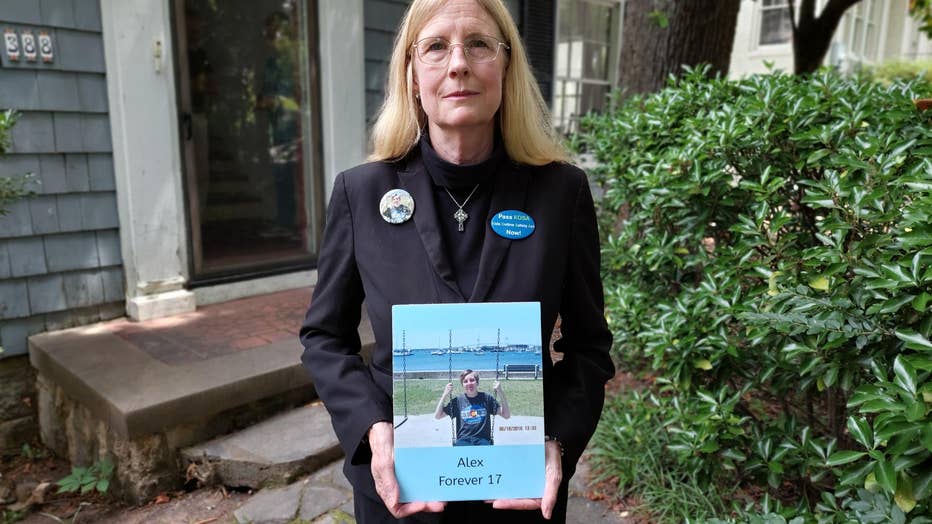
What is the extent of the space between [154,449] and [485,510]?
2244mm

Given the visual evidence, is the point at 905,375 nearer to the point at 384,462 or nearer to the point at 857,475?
the point at 857,475

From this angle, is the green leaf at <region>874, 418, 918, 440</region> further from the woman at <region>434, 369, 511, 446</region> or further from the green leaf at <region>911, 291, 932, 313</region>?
the woman at <region>434, 369, 511, 446</region>

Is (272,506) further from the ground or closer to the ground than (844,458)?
closer to the ground

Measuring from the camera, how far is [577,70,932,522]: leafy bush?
1.44 metres

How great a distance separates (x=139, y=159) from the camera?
396 cm

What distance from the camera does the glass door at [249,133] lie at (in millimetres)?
4406

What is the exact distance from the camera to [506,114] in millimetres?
1417

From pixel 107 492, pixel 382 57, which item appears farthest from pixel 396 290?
pixel 382 57

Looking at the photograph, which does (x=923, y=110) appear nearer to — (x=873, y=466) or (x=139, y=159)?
(x=873, y=466)

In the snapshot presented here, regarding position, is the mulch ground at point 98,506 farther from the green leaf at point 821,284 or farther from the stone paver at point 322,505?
the green leaf at point 821,284

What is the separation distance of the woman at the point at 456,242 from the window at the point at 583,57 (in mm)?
6833

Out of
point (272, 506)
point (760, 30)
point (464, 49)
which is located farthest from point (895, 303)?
point (760, 30)

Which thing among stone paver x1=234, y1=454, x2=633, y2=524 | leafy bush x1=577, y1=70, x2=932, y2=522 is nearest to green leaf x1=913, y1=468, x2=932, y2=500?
leafy bush x1=577, y1=70, x2=932, y2=522

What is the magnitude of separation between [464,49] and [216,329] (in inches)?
125
